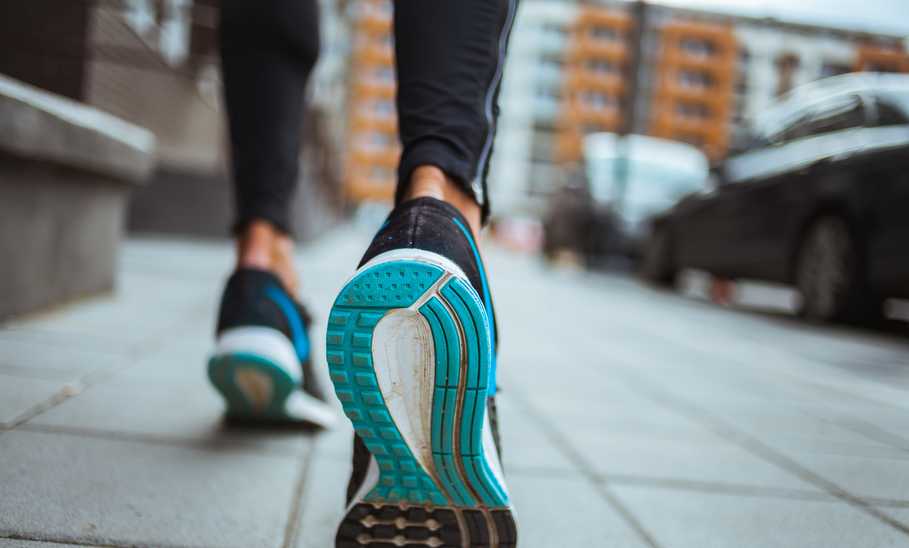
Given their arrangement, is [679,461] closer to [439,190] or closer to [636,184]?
[439,190]

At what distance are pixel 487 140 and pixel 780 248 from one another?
14.6ft

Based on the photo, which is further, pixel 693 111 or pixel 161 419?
pixel 693 111

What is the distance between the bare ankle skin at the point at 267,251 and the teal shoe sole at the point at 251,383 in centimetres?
20

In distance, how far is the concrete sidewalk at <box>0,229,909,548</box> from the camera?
1066 millimetres

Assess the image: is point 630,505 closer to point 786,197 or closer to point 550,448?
point 550,448

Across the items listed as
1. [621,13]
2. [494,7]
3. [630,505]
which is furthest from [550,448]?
[621,13]

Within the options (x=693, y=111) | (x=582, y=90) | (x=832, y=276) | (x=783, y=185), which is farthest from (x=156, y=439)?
(x=582, y=90)

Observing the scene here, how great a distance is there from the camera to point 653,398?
2.31m

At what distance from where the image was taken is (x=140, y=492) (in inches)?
43.2

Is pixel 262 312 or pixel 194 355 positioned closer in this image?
pixel 262 312

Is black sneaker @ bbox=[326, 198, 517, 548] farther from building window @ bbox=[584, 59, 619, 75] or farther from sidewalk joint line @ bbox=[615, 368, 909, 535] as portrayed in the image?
building window @ bbox=[584, 59, 619, 75]

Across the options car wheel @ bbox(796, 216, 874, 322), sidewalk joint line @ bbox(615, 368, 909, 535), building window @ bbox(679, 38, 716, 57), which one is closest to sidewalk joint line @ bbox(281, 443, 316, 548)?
sidewalk joint line @ bbox(615, 368, 909, 535)

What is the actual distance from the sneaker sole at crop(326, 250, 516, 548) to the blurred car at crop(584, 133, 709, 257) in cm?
807

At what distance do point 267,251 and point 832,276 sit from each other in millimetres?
3920
